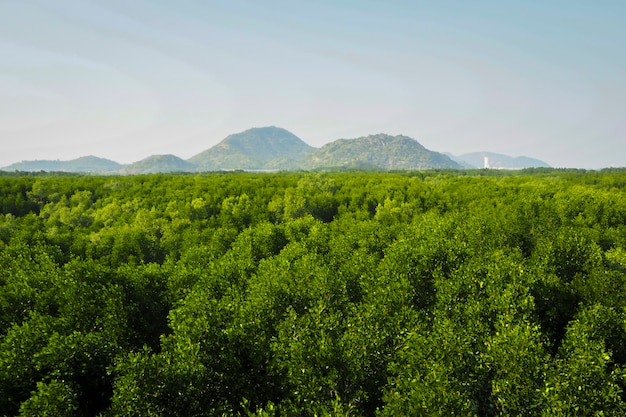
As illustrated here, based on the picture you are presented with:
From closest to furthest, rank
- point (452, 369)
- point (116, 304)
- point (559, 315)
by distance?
point (452, 369)
point (116, 304)
point (559, 315)

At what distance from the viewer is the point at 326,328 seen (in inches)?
1177

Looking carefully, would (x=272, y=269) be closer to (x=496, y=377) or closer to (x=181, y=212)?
(x=496, y=377)

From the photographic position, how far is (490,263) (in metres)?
42.6

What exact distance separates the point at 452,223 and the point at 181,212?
68.8 meters

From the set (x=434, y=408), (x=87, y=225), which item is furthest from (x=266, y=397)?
(x=87, y=225)

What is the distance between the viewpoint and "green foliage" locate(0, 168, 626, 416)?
2356 centimetres

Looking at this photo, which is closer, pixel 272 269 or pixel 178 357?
pixel 178 357

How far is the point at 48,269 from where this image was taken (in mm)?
43062

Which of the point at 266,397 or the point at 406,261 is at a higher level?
the point at 406,261

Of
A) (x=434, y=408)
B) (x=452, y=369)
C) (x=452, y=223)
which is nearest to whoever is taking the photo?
(x=434, y=408)

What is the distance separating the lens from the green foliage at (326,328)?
928 inches

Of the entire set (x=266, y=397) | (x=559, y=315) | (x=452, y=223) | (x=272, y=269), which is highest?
(x=452, y=223)

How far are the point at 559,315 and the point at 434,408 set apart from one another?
29.2 m

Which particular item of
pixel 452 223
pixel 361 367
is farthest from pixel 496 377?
pixel 452 223
